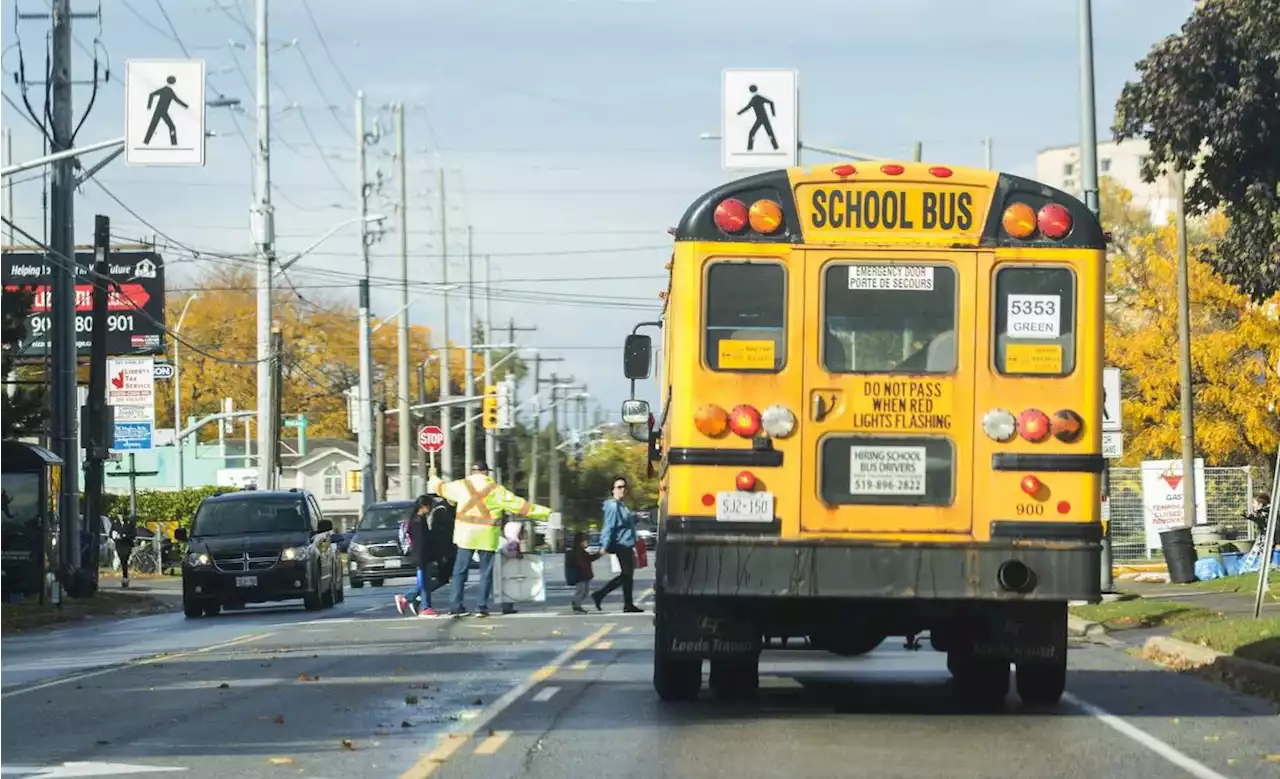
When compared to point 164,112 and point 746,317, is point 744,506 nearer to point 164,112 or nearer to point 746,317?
point 746,317

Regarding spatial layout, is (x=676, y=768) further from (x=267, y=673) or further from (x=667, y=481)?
(x=267, y=673)

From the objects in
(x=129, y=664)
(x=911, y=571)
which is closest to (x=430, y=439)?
(x=129, y=664)

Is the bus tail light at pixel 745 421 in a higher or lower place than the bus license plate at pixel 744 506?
higher

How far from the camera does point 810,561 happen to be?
40.4 feet

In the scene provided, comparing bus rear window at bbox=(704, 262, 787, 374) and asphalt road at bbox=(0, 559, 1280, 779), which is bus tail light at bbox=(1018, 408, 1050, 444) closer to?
bus rear window at bbox=(704, 262, 787, 374)

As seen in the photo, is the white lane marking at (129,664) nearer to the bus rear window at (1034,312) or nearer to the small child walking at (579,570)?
the small child walking at (579,570)

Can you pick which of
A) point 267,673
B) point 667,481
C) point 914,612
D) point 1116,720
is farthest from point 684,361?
point 267,673

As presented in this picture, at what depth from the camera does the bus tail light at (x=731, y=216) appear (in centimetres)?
1255

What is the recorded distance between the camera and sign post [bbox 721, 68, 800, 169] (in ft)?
84.9

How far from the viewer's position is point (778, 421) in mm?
12414

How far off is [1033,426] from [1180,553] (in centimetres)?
1916

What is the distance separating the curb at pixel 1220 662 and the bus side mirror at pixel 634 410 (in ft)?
16.1

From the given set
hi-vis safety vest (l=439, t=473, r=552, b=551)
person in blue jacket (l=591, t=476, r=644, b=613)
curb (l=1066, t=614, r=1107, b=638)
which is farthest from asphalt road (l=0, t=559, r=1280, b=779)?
person in blue jacket (l=591, t=476, r=644, b=613)

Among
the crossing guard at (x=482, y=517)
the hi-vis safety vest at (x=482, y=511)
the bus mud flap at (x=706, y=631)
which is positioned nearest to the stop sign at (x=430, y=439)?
the crossing guard at (x=482, y=517)
